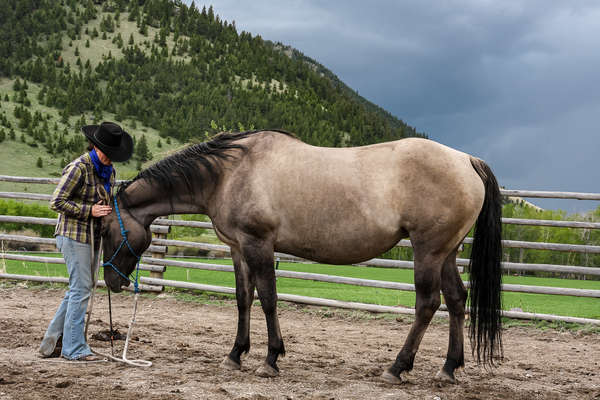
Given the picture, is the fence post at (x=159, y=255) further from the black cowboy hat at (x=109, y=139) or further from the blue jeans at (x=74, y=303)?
the black cowboy hat at (x=109, y=139)

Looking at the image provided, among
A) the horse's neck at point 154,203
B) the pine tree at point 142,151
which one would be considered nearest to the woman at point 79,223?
the horse's neck at point 154,203

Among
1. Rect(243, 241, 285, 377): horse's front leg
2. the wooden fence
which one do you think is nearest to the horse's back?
Rect(243, 241, 285, 377): horse's front leg

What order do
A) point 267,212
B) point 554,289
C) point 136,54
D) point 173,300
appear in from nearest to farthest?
1. point 267,212
2. point 554,289
3. point 173,300
4. point 136,54

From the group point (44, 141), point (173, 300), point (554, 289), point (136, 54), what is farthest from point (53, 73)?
point (554, 289)

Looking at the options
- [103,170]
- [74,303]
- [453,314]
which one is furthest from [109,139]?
[453,314]

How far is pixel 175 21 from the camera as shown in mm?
79562

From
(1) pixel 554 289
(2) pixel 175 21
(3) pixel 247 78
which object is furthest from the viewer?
(2) pixel 175 21

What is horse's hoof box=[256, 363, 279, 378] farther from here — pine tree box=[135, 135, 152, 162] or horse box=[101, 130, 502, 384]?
pine tree box=[135, 135, 152, 162]

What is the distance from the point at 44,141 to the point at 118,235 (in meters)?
38.0

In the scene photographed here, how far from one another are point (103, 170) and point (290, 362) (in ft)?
7.55

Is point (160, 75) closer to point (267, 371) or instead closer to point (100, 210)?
point (100, 210)

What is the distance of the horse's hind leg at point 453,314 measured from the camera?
392cm

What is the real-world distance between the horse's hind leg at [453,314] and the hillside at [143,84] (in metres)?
32.7

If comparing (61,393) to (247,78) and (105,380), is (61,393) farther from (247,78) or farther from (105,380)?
(247,78)
